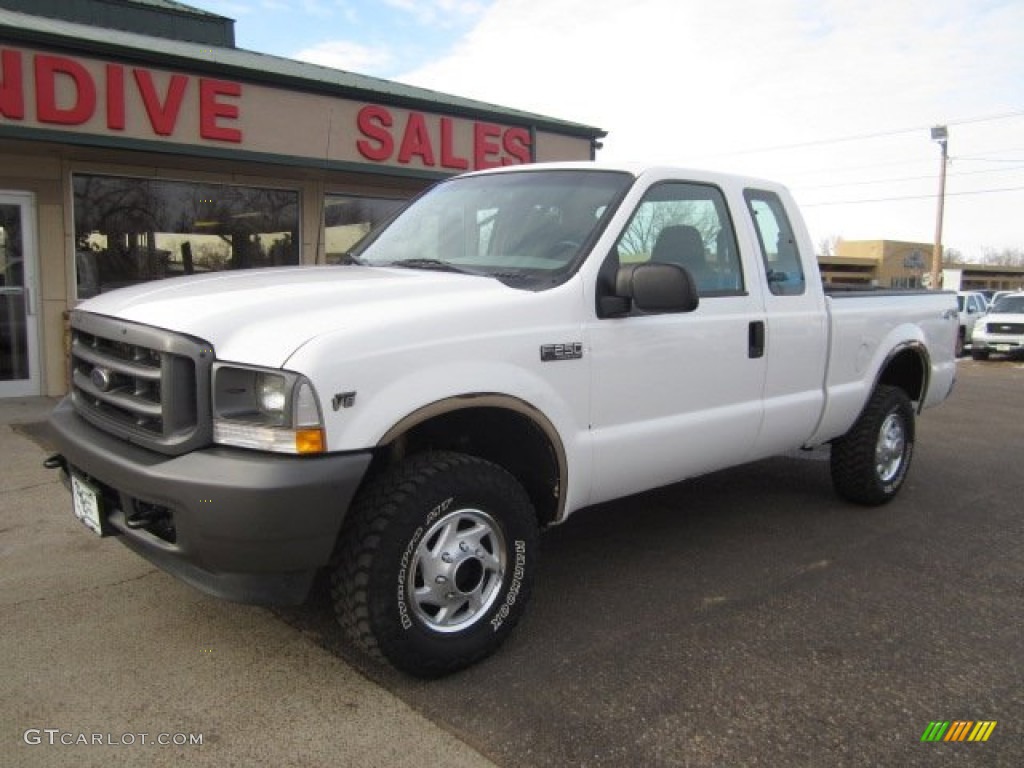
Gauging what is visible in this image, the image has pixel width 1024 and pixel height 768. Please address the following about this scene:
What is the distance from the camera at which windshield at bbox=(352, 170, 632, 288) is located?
140 inches

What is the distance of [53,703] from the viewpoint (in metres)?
2.82

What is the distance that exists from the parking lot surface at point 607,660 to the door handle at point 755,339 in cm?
111

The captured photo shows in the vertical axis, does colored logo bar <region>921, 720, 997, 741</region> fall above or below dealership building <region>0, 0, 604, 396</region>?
below

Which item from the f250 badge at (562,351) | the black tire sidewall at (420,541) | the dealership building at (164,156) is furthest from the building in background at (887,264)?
the black tire sidewall at (420,541)

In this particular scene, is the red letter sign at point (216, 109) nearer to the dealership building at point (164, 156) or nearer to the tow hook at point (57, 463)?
the dealership building at point (164, 156)

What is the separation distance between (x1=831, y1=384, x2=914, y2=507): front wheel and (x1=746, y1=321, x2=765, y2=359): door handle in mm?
1406

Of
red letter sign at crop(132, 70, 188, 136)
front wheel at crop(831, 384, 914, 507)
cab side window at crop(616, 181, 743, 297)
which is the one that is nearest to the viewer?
cab side window at crop(616, 181, 743, 297)

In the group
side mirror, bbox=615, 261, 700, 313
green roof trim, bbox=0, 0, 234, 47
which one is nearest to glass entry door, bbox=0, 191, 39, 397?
green roof trim, bbox=0, 0, 234, 47

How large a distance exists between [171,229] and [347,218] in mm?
2338

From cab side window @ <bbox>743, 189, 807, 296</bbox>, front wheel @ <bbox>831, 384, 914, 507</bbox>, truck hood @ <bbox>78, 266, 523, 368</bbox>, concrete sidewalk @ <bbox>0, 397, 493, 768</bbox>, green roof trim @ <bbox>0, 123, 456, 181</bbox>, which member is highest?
green roof trim @ <bbox>0, 123, 456, 181</bbox>

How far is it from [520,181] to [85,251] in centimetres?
703

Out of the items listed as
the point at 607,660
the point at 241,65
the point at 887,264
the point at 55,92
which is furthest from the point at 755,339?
the point at 887,264

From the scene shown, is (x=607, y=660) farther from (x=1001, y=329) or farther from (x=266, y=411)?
(x=1001, y=329)

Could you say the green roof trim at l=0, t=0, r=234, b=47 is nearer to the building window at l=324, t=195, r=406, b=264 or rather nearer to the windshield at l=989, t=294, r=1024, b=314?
the building window at l=324, t=195, r=406, b=264
